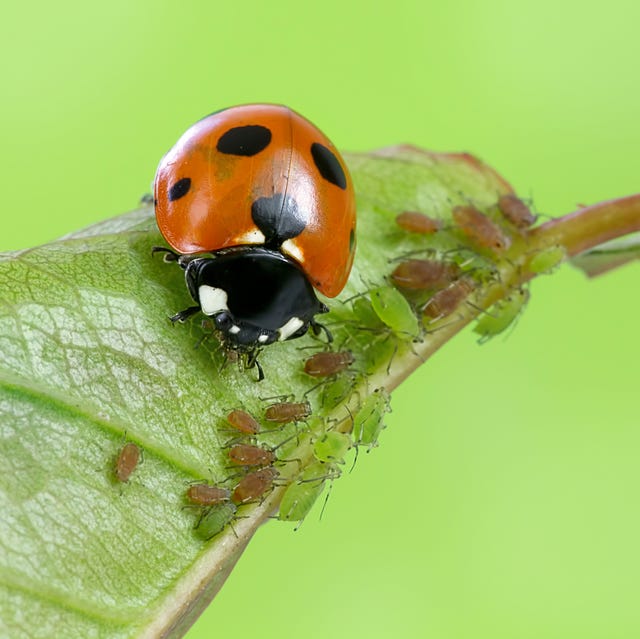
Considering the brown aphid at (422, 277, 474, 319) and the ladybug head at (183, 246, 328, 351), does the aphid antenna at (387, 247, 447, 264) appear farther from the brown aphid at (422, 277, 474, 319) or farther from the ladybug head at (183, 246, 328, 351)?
the ladybug head at (183, 246, 328, 351)

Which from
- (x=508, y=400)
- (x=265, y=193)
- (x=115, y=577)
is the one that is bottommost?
(x=508, y=400)

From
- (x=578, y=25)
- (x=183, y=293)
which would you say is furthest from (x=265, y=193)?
(x=578, y=25)

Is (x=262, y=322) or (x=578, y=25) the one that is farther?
(x=578, y=25)

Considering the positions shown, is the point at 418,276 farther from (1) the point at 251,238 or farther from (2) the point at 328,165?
(1) the point at 251,238

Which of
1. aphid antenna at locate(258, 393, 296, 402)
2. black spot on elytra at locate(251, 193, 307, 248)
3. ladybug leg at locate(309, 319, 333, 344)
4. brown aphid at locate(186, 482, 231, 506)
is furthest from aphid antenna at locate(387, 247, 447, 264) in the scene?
brown aphid at locate(186, 482, 231, 506)

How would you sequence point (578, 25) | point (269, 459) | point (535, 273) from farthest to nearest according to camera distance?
point (578, 25) → point (535, 273) → point (269, 459)

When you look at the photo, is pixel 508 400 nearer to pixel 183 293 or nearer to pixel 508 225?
pixel 508 225
